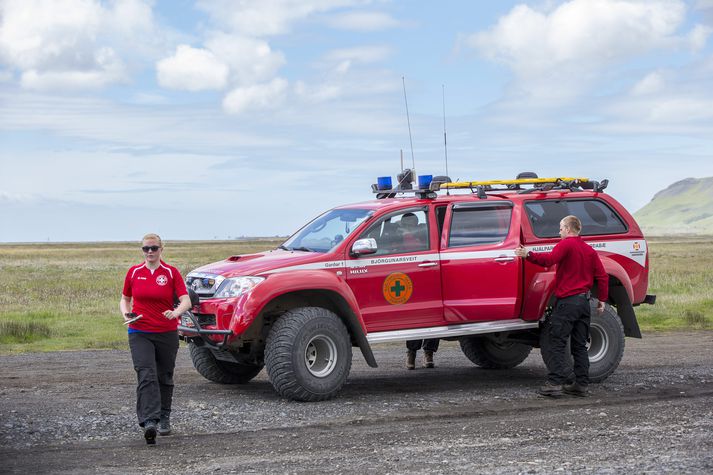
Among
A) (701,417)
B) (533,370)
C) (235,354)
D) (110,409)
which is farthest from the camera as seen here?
(533,370)

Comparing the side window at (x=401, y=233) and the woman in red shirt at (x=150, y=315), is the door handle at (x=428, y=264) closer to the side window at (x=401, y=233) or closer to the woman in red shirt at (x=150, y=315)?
the side window at (x=401, y=233)

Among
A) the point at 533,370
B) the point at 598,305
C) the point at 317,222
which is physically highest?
the point at 317,222

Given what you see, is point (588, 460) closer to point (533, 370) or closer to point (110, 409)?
point (110, 409)

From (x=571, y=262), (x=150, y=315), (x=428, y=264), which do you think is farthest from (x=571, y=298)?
(x=150, y=315)

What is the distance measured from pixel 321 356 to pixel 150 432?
8.63 feet

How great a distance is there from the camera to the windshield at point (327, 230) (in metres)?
10.9

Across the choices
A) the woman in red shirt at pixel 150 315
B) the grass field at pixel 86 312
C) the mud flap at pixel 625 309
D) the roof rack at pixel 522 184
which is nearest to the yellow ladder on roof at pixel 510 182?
the roof rack at pixel 522 184

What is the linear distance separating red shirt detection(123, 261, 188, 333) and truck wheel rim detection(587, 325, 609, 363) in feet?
18.1

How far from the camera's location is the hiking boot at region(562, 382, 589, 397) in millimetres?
10695

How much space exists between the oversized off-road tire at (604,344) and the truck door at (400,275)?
1.80m

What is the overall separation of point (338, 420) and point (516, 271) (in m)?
3.08

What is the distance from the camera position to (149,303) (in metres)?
8.45

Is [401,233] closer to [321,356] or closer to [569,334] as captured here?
[321,356]

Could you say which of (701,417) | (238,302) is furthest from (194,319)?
(701,417)
